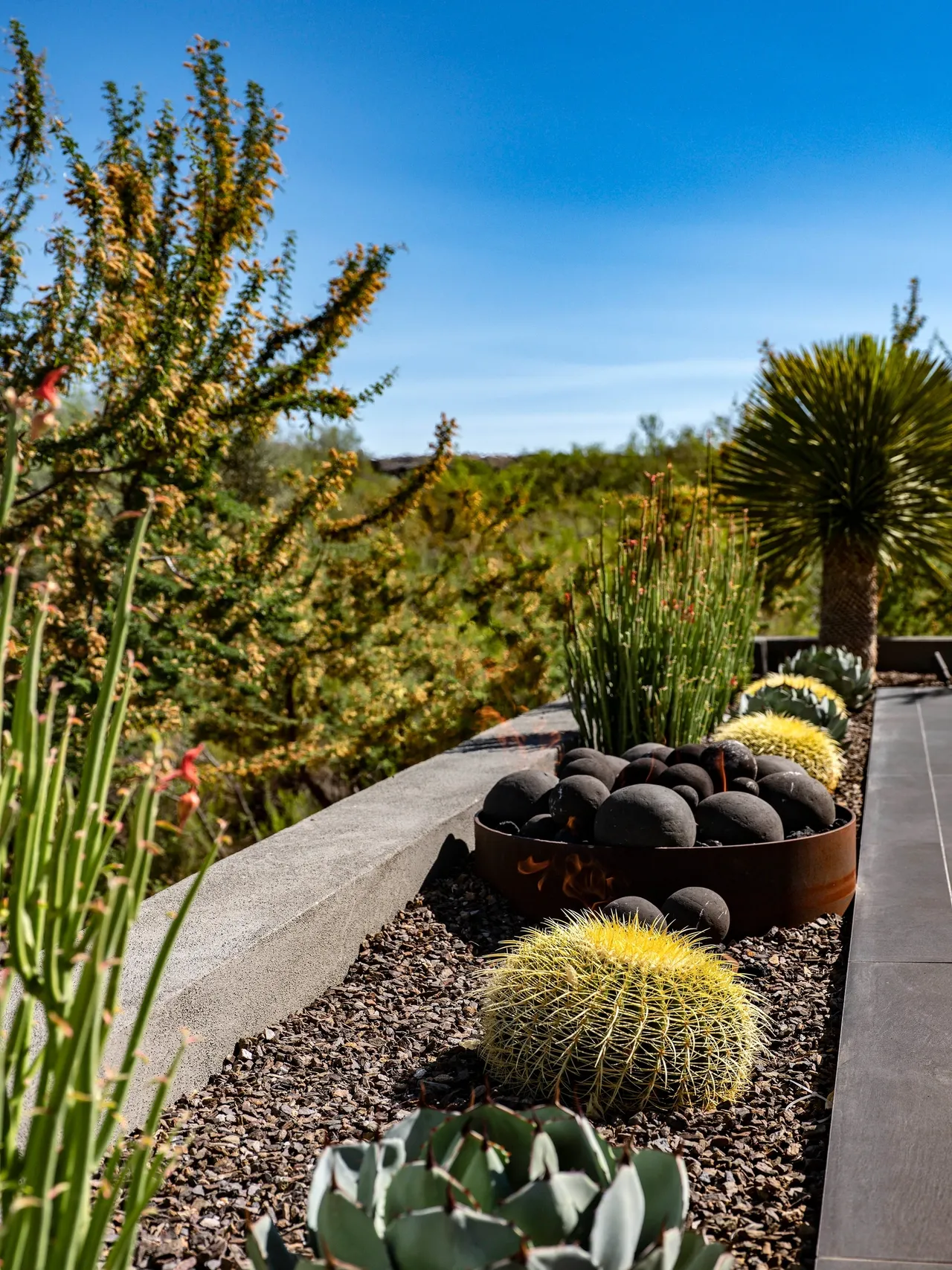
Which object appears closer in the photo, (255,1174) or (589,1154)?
(589,1154)

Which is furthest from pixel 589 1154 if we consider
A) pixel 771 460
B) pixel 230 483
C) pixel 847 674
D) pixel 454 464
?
pixel 454 464

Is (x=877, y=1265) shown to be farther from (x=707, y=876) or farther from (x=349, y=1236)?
→ (x=707, y=876)

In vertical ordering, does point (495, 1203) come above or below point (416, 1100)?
above

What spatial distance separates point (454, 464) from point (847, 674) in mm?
13526

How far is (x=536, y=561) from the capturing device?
9047mm

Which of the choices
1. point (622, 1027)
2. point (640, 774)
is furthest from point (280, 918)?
point (640, 774)

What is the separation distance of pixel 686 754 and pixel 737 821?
0.64 metres

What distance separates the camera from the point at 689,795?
387cm

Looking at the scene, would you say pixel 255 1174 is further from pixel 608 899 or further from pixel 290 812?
pixel 290 812

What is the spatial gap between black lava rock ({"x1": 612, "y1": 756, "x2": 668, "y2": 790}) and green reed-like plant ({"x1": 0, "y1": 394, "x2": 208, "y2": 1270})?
9.54 ft

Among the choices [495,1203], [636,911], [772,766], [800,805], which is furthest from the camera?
[772,766]

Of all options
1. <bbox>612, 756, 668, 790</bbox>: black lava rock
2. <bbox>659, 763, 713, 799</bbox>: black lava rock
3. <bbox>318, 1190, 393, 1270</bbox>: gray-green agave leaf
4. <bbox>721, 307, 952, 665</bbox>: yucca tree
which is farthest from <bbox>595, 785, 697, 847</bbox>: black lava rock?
<bbox>721, 307, 952, 665</bbox>: yucca tree

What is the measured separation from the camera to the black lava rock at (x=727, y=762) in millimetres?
4079

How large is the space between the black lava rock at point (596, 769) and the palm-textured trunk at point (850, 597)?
212 inches
